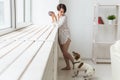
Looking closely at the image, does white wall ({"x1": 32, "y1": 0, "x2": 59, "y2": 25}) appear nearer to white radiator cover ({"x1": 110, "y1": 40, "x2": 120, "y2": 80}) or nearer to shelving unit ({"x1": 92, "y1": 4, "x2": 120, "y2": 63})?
shelving unit ({"x1": 92, "y1": 4, "x2": 120, "y2": 63})

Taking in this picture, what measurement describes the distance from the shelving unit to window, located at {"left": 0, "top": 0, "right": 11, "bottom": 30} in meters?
2.51

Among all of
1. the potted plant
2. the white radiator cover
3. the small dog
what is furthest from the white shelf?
the white radiator cover

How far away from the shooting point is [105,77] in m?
3.71

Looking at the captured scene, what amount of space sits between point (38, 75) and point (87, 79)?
2.92 metres

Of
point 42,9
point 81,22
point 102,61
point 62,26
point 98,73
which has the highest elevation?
point 42,9

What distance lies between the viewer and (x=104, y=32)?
16.2 ft

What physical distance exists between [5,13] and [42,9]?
168 cm

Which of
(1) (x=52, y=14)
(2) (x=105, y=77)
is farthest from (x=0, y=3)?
(2) (x=105, y=77)

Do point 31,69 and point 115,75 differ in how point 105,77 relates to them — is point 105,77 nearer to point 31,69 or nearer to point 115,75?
point 115,75

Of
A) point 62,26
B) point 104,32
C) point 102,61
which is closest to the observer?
point 62,26

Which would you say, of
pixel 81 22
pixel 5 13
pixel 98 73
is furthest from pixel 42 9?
pixel 98 73

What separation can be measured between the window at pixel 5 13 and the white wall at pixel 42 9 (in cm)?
163

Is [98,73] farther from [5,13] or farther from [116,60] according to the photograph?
[5,13]

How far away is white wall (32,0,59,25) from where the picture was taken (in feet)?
14.2
